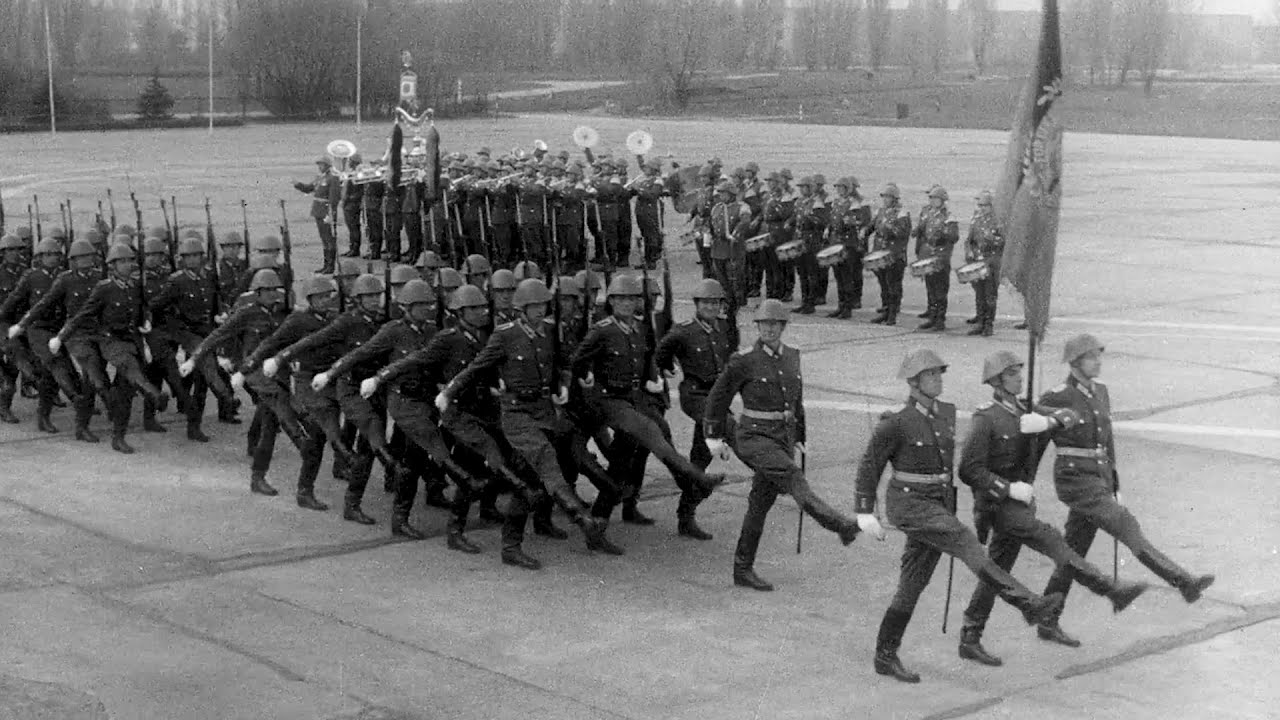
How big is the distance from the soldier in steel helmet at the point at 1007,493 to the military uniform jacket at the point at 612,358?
3.05 m

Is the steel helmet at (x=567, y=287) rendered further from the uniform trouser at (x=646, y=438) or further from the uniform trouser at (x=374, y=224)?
the uniform trouser at (x=374, y=224)

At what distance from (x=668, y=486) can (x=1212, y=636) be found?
16.2 ft

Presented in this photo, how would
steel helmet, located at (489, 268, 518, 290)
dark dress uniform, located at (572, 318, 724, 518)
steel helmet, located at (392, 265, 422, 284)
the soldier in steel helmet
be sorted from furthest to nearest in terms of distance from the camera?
steel helmet, located at (392, 265, 422, 284) < steel helmet, located at (489, 268, 518, 290) < dark dress uniform, located at (572, 318, 724, 518) < the soldier in steel helmet

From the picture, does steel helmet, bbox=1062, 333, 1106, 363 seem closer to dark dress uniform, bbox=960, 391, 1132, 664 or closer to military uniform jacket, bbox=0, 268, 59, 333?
dark dress uniform, bbox=960, 391, 1132, 664

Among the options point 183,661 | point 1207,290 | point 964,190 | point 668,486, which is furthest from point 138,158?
point 183,661

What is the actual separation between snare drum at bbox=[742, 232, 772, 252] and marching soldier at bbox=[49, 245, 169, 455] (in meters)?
10.0

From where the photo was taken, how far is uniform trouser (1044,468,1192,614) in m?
10.1

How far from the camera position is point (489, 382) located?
12.6m

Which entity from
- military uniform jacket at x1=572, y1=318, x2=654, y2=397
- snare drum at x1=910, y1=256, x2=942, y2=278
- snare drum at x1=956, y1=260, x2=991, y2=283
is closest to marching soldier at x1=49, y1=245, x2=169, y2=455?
military uniform jacket at x1=572, y1=318, x2=654, y2=397

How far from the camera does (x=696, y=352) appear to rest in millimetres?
12688

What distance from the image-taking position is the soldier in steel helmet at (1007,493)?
9.90 metres

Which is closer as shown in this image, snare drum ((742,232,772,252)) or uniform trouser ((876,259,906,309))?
uniform trouser ((876,259,906,309))

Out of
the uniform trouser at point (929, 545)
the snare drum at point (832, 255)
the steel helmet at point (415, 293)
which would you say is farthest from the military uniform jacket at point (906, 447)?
the snare drum at point (832, 255)

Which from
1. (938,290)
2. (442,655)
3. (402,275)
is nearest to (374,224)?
(938,290)
